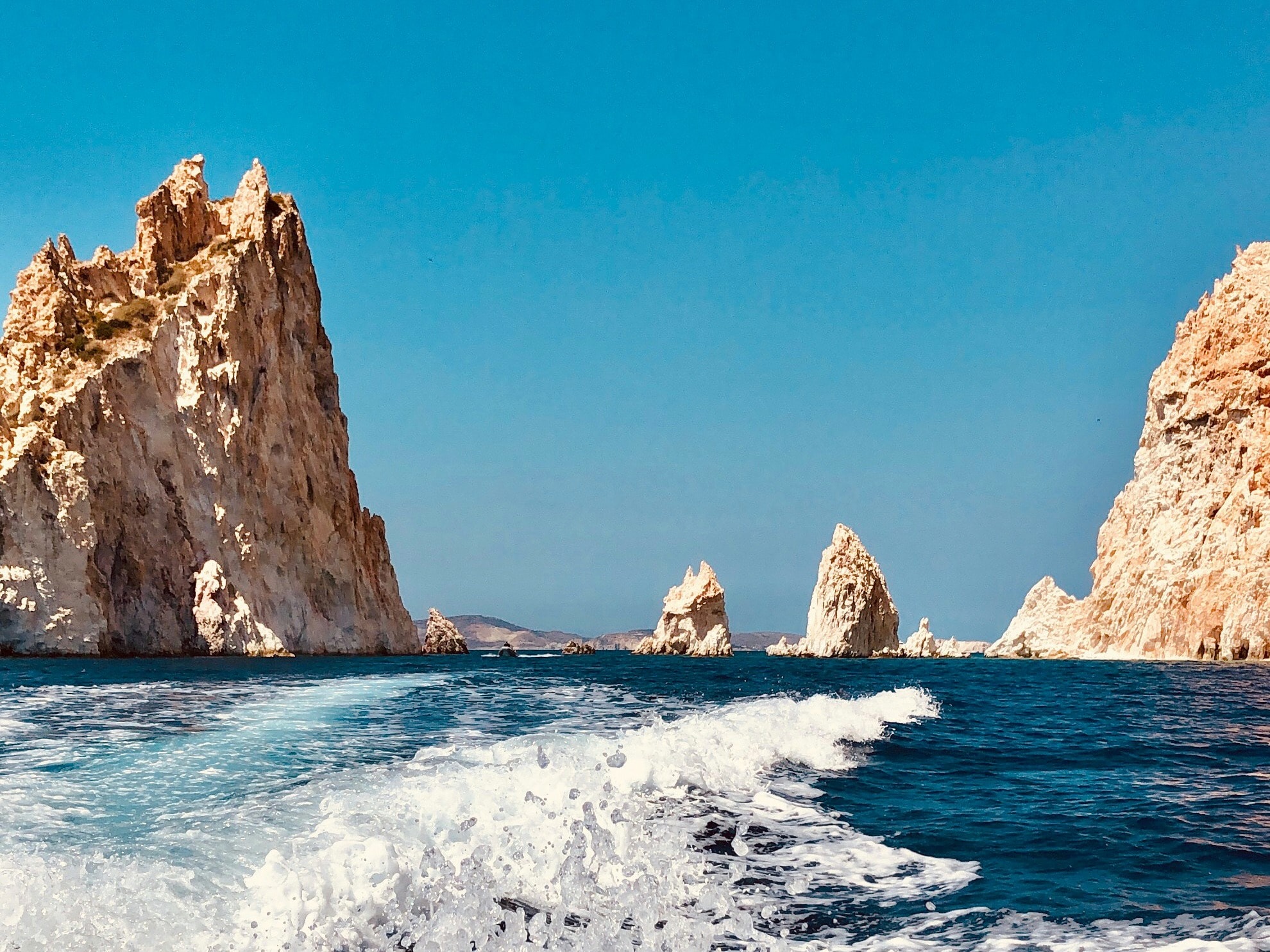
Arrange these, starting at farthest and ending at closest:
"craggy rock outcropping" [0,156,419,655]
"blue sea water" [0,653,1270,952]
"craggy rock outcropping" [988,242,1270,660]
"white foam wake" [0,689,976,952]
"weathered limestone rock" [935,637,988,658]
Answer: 1. "weathered limestone rock" [935,637,988,658]
2. "craggy rock outcropping" [988,242,1270,660]
3. "craggy rock outcropping" [0,156,419,655]
4. "blue sea water" [0,653,1270,952]
5. "white foam wake" [0,689,976,952]

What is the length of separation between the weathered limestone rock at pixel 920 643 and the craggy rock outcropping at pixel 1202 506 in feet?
63.1

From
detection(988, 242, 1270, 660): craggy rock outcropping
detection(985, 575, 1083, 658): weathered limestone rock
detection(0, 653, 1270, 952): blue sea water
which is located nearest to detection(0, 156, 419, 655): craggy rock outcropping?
detection(0, 653, 1270, 952): blue sea water

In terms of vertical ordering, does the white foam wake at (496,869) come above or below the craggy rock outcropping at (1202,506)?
below

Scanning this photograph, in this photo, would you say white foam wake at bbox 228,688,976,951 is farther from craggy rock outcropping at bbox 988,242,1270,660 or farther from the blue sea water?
craggy rock outcropping at bbox 988,242,1270,660

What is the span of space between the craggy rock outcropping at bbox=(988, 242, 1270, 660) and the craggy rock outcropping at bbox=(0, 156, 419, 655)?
59060mm

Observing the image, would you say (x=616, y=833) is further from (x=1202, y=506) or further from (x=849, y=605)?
(x=849, y=605)

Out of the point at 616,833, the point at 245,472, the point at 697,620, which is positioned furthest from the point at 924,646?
the point at 616,833

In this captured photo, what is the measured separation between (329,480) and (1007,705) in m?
55.6

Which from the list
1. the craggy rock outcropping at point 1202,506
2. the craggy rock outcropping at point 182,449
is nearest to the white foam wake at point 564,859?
the craggy rock outcropping at point 182,449

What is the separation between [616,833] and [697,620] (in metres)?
90.5

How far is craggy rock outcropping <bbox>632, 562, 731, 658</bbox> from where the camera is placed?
97.3 metres

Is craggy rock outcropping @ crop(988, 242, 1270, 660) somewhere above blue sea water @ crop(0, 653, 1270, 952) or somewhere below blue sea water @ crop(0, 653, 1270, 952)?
above

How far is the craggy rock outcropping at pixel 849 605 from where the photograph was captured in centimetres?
9081

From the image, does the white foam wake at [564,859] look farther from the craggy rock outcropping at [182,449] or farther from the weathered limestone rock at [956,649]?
the weathered limestone rock at [956,649]
